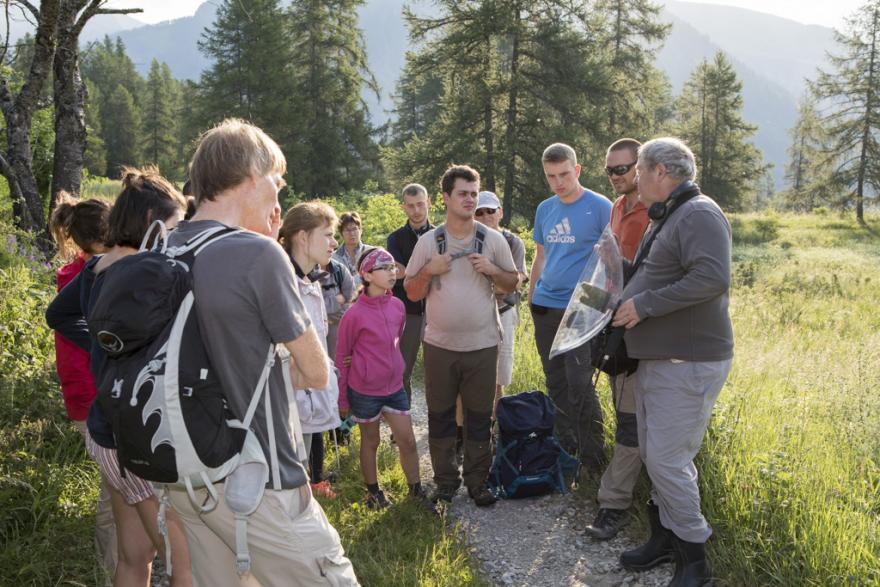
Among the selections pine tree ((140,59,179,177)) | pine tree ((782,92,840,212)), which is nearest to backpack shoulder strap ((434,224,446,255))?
pine tree ((782,92,840,212))

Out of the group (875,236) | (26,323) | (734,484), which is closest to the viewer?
(734,484)

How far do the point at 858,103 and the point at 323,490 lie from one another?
48.7 metres

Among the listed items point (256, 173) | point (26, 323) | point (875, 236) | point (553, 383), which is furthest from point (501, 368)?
point (875, 236)

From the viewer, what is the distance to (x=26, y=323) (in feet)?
16.6

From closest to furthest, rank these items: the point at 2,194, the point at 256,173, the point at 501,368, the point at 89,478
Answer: the point at 256,173, the point at 89,478, the point at 501,368, the point at 2,194

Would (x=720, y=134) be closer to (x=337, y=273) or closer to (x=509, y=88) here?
(x=509, y=88)

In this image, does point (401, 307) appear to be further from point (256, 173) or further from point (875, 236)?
point (875, 236)

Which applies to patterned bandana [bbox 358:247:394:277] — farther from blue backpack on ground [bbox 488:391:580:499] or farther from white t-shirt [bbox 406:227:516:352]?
blue backpack on ground [bbox 488:391:580:499]

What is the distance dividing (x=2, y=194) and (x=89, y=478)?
24.6 ft

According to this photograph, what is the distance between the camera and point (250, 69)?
3148 cm

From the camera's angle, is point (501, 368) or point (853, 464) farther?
point (501, 368)

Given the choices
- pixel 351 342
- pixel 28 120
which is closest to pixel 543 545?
pixel 351 342

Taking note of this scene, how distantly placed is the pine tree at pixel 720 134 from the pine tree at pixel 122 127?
143 feet

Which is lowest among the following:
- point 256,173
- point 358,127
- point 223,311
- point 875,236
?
point 875,236
